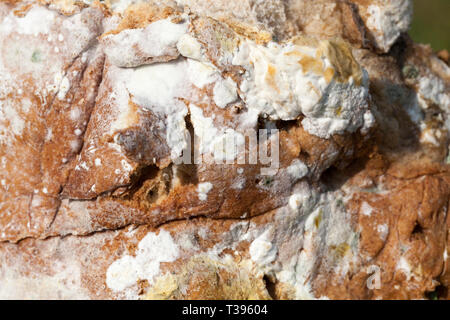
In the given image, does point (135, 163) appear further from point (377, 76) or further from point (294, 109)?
point (377, 76)

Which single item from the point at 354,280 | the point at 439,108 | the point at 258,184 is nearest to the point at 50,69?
the point at 258,184

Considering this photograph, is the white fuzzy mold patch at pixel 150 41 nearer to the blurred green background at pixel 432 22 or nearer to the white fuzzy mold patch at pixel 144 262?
the white fuzzy mold patch at pixel 144 262

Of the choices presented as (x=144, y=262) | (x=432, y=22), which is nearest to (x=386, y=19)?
(x=144, y=262)

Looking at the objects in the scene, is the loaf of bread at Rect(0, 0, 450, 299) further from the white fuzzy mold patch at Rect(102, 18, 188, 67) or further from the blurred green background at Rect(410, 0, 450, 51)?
the blurred green background at Rect(410, 0, 450, 51)

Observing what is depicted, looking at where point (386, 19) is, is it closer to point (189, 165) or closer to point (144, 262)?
point (189, 165)

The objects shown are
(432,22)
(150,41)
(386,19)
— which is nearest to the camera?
(150,41)

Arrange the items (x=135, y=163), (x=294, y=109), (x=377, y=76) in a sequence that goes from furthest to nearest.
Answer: (x=377, y=76) < (x=294, y=109) < (x=135, y=163)

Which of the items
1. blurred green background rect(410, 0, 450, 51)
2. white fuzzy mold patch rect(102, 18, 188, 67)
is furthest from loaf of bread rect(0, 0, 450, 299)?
blurred green background rect(410, 0, 450, 51)
